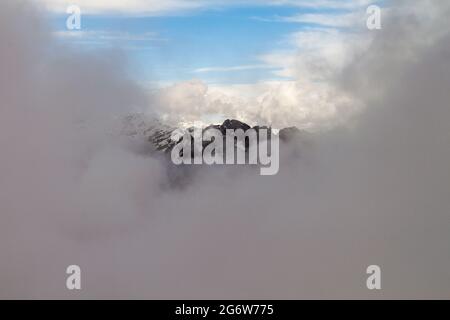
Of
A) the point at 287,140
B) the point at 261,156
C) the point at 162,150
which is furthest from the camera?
the point at 162,150

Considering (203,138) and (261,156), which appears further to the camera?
(203,138)
